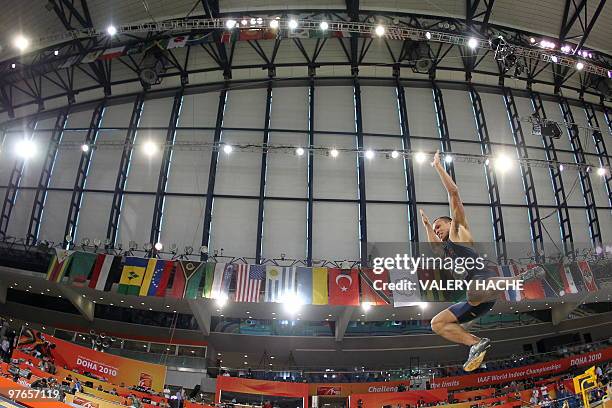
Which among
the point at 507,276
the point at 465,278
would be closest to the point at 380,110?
the point at 507,276

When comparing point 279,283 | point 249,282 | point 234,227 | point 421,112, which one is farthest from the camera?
point 421,112

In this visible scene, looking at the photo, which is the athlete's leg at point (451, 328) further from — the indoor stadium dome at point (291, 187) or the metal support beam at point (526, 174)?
the metal support beam at point (526, 174)

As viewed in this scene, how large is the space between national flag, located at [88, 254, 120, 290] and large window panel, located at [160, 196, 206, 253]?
2.82 m

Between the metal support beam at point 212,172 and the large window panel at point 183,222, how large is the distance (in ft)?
1.03

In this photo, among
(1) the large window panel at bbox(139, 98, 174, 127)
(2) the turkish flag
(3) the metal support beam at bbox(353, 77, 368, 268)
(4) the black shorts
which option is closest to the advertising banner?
(2) the turkish flag

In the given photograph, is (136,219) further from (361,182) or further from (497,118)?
(497,118)

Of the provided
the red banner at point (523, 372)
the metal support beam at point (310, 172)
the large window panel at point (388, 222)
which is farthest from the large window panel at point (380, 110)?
the red banner at point (523, 372)

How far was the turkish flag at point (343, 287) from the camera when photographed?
18.3 meters

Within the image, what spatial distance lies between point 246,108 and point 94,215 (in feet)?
28.7

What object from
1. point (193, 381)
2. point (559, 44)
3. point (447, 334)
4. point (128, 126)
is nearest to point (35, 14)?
point (128, 126)

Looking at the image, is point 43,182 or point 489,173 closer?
point 43,182

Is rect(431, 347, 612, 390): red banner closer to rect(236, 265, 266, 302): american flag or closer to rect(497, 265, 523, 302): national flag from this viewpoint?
rect(236, 265, 266, 302): american flag

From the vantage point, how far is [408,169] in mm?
22484

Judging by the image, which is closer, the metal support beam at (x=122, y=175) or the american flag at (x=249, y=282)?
the american flag at (x=249, y=282)
